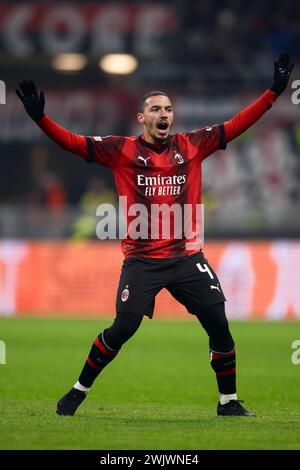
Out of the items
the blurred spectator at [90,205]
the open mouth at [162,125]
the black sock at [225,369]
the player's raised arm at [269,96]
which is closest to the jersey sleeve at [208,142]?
the player's raised arm at [269,96]

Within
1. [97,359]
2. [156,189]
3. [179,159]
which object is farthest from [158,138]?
[97,359]

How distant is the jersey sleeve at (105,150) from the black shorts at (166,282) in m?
0.79

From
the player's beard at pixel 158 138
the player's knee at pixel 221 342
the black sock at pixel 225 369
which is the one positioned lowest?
the black sock at pixel 225 369

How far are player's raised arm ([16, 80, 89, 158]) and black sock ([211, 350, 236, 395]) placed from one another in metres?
1.86

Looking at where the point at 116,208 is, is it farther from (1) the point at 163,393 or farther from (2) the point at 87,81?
(1) the point at 163,393

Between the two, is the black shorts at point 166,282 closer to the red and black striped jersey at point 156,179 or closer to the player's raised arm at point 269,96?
the red and black striped jersey at point 156,179

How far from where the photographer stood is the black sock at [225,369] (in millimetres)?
8617

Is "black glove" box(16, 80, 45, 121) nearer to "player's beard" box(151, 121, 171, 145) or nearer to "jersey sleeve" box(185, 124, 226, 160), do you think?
"player's beard" box(151, 121, 171, 145)

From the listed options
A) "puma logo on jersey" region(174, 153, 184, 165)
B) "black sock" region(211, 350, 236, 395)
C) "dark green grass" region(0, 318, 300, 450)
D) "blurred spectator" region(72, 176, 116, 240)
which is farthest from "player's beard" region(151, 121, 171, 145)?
"blurred spectator" region(72, 176, 116, 240)

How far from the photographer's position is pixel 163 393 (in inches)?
420

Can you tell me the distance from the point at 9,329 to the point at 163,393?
7944 millimetres

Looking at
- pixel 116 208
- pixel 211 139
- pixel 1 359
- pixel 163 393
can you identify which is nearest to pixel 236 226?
pixel 116 208

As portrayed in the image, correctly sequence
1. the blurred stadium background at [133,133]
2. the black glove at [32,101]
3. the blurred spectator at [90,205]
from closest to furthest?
the black glove at [32,101]
the blurred stadium background at [133,133]
the blurred spectator at [90,205]

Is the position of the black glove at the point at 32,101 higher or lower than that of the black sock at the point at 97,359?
higher
